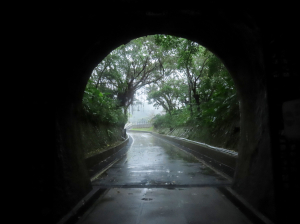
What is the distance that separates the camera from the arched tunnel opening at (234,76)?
12.1ft

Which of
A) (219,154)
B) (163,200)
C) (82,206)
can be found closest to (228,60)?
Result: (163,200)

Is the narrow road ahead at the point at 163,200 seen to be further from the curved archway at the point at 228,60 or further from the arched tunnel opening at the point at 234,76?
the curved archway at the point at 228,60

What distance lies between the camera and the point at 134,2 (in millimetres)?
4387

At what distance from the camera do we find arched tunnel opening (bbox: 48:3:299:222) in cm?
368

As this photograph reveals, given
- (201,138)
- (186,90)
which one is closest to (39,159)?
(201,138)

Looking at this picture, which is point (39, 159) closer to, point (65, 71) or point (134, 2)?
point (65, 71)

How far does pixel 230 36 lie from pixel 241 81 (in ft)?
3.72

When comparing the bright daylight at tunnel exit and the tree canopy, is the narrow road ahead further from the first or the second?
the tree canopy

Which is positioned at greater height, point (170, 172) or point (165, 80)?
point (165, 80)

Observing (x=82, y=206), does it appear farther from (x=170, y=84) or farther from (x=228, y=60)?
(x=170, y=84)

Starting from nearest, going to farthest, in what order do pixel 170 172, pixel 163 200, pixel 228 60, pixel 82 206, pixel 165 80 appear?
pixel 82 206
pixel 163 200
pixel 228 60
pixel 170 172
pixel 165 80

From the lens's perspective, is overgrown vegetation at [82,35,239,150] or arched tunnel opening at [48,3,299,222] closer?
arched tunnel opening at [48,3,299,222]

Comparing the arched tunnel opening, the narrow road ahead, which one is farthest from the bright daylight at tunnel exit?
the arched tunnel opening

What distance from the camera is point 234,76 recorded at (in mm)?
5906
